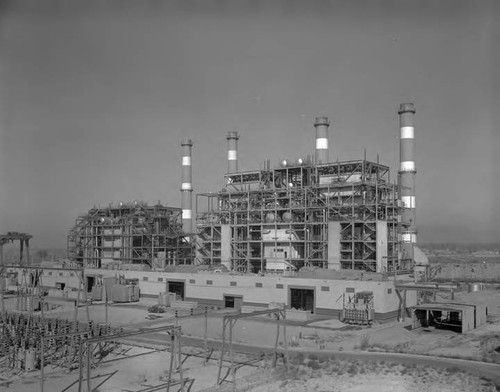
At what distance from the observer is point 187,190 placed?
7931 cm

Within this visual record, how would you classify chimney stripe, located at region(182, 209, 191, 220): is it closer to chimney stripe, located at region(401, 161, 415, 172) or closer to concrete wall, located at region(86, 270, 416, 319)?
concrete wall, located at region(86, 270, 416, 319)

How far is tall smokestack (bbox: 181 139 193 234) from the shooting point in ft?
259

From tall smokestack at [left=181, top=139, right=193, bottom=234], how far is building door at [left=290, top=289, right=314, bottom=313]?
3547cm

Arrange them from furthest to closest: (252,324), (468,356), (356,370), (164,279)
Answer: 1. (164,279)
2. (252,324)
3. (468,356)
4. (356,370)

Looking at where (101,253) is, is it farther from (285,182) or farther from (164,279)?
(285,182)

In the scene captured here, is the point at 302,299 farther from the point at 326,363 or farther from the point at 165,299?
the point at 326,363

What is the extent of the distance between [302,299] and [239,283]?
6.38m

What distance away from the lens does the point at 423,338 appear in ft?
111

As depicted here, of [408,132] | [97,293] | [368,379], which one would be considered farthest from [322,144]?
[368,379]

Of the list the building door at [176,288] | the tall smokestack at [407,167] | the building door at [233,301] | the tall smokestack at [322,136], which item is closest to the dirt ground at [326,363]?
the building door at [233,301]

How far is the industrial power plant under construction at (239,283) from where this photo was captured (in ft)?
88.3

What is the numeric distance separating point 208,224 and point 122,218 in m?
12.8

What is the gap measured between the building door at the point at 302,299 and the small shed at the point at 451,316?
9.72 metres

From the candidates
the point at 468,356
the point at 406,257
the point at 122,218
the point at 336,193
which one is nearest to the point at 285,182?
the point at 336,193
